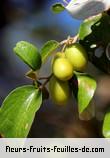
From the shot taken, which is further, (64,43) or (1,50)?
(1,50)

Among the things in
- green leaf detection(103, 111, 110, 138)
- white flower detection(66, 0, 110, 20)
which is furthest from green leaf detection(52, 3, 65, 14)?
green leaf detection(103, 111, 110, 138)

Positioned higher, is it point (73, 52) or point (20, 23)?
point (73, 52)

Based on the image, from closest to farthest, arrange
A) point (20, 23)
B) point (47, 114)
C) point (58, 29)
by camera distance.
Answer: point (47, 114)
point (58, 29)
point (20, 23)

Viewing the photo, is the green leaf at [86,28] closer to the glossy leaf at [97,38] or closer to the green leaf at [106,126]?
the glossy leaf at [97,38]

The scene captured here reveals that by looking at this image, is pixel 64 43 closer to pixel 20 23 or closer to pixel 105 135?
pixel 105 135

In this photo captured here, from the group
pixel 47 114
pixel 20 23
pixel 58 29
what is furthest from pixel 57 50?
pixel 20 23

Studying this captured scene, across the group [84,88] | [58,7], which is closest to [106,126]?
[84,88]

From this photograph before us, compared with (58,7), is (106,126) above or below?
below

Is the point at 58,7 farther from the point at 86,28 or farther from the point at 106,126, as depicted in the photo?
the point at 106,126

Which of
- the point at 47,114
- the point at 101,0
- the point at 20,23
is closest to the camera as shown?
the point at 101,0
